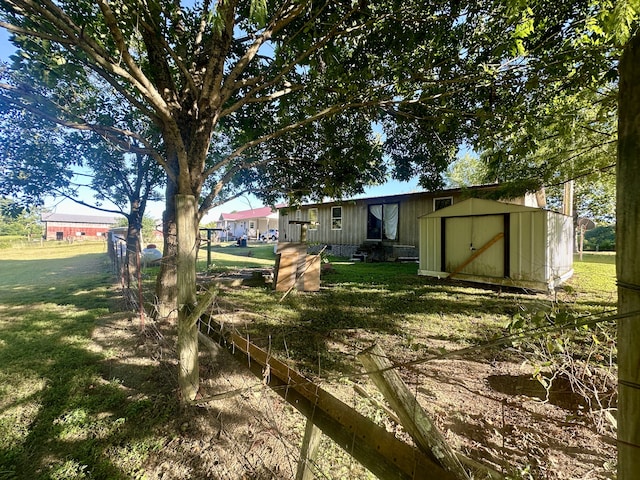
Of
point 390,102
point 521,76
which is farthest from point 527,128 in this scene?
point 390,102

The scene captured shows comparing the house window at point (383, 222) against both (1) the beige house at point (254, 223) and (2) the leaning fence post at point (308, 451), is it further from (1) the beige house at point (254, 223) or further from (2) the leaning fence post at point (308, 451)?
(1) the beige house at point (254, 223)

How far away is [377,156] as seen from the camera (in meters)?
6.45

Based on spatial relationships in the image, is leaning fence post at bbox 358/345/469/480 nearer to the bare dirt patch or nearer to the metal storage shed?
the bare dirt patch

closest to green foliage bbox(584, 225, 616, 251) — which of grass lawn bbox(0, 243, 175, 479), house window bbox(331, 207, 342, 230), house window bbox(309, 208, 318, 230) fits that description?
house window bbox(331, 207, 342, 230)

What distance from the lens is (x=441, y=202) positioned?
1316 cm

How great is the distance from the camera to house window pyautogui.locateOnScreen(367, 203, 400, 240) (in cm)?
1440

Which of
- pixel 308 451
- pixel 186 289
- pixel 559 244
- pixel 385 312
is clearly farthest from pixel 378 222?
pixel 308 451

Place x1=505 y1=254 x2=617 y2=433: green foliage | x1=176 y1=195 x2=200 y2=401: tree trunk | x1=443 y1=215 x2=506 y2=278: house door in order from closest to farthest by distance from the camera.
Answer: x1=505 y1=254 x2=617 y2=433: green foliage → x1=176 y1=195 x2=200 y2=401: tree trunk → x1=443 y1=215 x2=506 y2=278: house door

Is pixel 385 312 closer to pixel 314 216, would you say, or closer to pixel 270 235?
pixel 314 216

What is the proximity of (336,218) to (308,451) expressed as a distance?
15610 millimetres

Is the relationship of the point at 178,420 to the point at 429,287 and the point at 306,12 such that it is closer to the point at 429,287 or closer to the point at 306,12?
the point at 306,12

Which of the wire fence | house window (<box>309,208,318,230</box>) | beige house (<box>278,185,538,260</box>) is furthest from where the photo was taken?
house window (<box>309,208,318,230</box>)

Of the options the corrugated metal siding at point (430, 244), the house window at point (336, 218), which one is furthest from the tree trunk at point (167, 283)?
the house window at point (336, 218)

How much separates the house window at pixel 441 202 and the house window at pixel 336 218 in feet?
17.9
